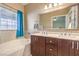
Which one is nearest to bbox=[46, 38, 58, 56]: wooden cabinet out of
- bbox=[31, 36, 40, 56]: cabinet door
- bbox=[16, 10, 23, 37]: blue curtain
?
bbox=[31, 36, 40, 56]: cabinet door

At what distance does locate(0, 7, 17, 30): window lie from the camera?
1745 mm

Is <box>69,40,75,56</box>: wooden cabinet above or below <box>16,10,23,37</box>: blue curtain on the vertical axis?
below

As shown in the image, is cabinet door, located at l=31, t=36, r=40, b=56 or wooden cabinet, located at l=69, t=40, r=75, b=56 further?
cabinet door, located at l=31, t=36, r=40, b=56

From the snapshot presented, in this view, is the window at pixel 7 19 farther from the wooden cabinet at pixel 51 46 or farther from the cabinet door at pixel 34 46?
the wooden cabinet at pixel 51 46

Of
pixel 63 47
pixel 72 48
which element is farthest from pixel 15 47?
pixel 72 48

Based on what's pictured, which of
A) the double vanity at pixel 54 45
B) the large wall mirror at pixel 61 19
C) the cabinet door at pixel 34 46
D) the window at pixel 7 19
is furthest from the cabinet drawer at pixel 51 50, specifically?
the window at pixel 7 19

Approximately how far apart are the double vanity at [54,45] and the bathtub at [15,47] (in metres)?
0.12

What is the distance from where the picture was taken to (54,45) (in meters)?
1.77

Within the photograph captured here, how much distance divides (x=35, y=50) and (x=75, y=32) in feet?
2.17

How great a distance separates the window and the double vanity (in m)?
0.35

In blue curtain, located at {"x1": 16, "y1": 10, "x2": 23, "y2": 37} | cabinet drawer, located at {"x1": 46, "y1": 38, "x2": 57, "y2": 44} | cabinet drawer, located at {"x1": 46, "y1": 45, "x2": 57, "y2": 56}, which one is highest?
blue curtain, located at {"x1": 16, "y1": 10, "x2": 23, "y2": 37}

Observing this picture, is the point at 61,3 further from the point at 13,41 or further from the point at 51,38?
the point at 13,41

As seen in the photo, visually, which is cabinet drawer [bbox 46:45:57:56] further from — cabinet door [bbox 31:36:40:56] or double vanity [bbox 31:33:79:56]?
cabinet door [bbox 31:36:40:56]

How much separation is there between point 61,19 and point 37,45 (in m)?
0.55
